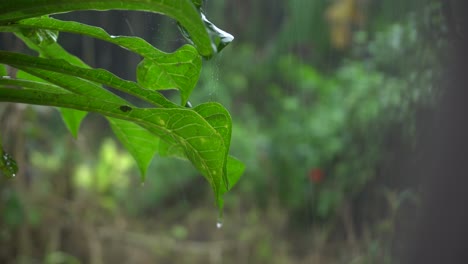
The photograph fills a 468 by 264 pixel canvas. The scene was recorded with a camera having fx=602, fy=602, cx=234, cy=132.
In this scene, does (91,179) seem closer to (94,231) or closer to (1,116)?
(94,231)

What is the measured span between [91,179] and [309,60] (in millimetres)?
836

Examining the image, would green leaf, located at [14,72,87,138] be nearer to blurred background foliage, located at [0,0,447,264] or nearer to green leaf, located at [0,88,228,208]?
green leaf, located at [0,88,228,208]

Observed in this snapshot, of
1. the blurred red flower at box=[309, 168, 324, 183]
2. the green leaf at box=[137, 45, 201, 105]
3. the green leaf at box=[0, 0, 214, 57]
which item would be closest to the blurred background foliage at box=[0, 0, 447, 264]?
the blurred red flower at box=[309, 168, 324, 183]

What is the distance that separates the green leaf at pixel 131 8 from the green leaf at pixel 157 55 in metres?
0.04

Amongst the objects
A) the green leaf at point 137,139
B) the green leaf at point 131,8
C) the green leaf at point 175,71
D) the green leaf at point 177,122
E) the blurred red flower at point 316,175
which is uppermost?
the green leaf at point 131,8

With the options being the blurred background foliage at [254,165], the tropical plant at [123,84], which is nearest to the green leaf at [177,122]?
the tropical plant at [123,84]

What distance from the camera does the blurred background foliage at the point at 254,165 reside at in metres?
1.67

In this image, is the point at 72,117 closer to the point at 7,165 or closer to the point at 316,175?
the point at 7,165

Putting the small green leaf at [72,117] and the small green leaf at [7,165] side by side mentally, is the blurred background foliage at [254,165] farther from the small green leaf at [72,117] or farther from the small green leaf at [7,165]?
the small green leaf at [7,165]

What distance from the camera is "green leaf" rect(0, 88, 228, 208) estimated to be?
43 centimetres

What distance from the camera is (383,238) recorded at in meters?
1.22

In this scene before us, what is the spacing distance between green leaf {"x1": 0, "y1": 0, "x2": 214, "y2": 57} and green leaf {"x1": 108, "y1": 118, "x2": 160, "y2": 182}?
0.19m

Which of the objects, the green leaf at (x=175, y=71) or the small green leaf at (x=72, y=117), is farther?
the small green leaf at (x=72, y=117)

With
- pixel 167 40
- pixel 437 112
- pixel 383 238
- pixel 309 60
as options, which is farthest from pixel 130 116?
pixel 309 60
